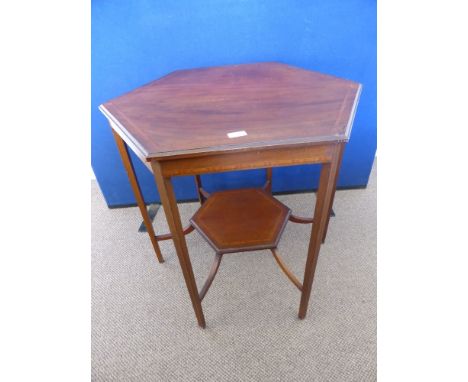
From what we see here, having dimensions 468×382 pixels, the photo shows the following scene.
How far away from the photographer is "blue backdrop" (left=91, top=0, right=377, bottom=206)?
1.14 metres

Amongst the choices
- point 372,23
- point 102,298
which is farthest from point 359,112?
point 102,298

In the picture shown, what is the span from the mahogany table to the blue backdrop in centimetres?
16

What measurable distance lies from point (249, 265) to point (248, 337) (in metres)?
0.36

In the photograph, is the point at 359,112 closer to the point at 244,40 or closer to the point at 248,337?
the point at 244,40

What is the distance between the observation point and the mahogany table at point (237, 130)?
0.61m


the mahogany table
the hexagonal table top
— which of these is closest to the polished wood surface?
the mahogany table

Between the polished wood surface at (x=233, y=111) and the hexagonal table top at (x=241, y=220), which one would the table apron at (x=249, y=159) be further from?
the hexagonal table top at (x=241, y=220)

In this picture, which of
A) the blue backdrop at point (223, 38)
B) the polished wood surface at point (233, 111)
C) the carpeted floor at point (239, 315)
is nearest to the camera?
the polished wood surface at point (233, 111)

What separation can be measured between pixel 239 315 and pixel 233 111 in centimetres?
84

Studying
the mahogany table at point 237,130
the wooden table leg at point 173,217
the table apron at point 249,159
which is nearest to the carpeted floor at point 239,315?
the mahogany table at point 237,130

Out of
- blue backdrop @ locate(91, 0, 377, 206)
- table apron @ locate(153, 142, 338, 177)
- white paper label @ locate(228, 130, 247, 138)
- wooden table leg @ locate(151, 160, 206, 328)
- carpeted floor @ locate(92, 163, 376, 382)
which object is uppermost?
blue backdrop @ locate(91, 0, 377, 206)

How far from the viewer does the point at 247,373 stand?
0.93 metres

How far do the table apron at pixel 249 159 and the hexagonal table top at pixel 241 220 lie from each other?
49 cm

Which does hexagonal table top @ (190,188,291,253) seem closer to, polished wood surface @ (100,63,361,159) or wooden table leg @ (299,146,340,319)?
wooden table leg @ (299,146,340,319)
